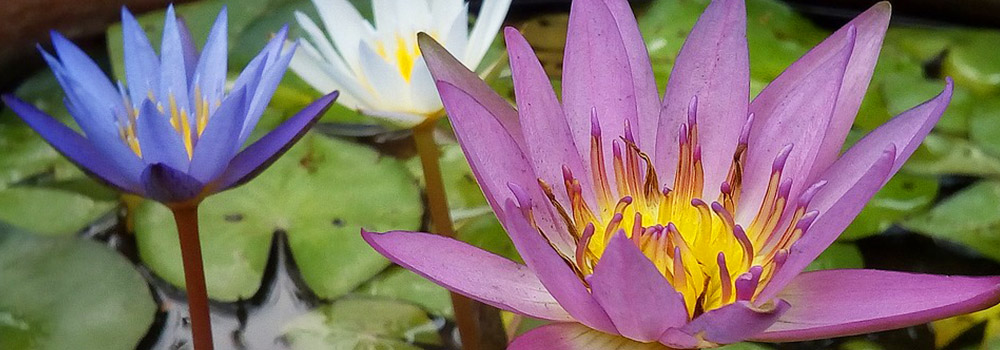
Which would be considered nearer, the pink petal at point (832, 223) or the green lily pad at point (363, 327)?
the pink petal at point (832, 223)

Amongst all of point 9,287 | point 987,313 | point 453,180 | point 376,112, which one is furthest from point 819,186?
point 9,287

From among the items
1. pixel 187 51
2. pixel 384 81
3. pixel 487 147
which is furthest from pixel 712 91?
pixel 187 51

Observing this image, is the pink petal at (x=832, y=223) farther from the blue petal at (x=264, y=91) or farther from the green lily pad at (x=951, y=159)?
the green lily pad at (x=951, y=159)

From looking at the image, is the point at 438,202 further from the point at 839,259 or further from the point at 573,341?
the point at 839,259

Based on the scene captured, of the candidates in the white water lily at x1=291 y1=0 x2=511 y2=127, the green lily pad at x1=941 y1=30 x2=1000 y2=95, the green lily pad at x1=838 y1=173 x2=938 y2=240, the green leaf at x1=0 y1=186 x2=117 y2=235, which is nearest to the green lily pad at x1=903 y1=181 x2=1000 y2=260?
the green lily pad at x1=838 y1=173 x2=938 y2=240

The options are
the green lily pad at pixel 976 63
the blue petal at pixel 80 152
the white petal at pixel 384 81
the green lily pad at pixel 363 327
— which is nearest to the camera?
the blue petal at pixel 80 152

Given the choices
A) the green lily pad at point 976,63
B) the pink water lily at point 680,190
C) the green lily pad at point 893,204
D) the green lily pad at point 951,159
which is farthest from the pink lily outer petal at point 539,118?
the green lily pad at point 976,63

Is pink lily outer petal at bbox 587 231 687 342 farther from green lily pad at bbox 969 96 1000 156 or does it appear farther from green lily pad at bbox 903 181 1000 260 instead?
green lily pad at bbox 969 96 1000 156
